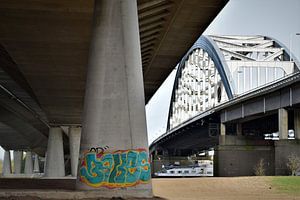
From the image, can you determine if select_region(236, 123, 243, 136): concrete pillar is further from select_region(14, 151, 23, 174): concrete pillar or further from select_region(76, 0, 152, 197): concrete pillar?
select_region(14, 151, 23, 174): concrete pillar

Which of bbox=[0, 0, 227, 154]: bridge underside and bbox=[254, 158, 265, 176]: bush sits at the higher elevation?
bbox=[0, 0, 227, 154]: bridge underside

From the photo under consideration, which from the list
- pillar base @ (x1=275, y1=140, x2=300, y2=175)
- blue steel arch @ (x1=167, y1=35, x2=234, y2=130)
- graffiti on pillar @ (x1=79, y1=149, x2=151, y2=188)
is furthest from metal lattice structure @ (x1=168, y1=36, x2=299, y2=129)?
graffiti on pillar @ (x1=79, y1=149, x2=151, y2=188)

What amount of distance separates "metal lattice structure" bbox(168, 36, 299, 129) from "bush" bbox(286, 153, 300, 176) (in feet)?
126

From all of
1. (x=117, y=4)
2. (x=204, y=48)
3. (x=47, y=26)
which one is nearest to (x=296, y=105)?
(x=47, y=26)

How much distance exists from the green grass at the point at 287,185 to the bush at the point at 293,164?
31.9 ft

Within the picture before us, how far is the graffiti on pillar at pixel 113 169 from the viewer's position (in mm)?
25031

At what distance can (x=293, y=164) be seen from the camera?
54.0 m

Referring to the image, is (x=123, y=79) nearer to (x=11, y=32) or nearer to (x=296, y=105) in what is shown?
(x=11, y=32)

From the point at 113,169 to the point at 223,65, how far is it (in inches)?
3418

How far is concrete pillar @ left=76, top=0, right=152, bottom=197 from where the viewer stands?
25.2 meters

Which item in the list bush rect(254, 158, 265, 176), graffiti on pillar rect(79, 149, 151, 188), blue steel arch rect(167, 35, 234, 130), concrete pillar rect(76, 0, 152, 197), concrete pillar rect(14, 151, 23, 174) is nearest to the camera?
graffiti on pillar rect(79, 149, 151, 188)

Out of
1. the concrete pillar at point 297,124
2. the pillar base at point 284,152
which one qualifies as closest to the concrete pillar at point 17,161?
the concrete pillar at point 297,124

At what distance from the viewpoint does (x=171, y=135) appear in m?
129

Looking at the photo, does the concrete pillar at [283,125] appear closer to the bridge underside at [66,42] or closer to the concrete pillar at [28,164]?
the bridge underside at [66,42]
